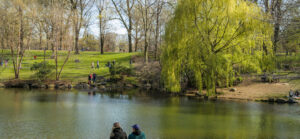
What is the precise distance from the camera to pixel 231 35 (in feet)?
85.6

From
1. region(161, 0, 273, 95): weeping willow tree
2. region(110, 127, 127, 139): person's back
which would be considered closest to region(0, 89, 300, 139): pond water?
region(161, 0, 273, 95): weeping willow tree

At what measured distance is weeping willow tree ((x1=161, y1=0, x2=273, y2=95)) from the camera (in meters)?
25.2

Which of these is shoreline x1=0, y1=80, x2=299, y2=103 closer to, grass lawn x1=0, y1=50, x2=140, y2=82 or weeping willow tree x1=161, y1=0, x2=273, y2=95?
weeping willow tree x1=161, y1=0, x2=273, y2=95

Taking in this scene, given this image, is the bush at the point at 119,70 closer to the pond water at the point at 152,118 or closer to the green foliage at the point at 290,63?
the pond water at the point at 152,118

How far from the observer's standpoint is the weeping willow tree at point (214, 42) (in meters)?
25.2

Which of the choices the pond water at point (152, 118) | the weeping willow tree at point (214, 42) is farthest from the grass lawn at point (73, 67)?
the weeping willow tree at point (214, 42)

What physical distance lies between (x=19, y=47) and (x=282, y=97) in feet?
103

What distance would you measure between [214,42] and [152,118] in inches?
480

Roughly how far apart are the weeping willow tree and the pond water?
3.22 meters

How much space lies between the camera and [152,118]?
17.7 m

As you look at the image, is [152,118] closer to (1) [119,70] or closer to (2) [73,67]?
(1) [119,70]

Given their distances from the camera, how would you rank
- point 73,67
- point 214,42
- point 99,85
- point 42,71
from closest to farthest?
point 214,42 → point 42,71 → point 99,85 → point 73,67

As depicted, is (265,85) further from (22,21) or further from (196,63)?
(22,21)

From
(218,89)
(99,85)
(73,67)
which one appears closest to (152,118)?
(218,89)
